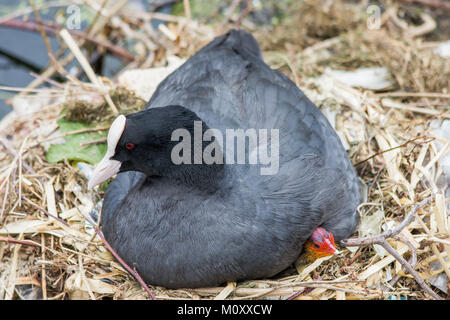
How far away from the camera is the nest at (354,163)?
2404 mm

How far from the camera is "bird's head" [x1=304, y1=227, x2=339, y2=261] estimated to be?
7.67 ft

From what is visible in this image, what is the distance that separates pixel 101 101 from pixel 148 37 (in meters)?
0.97

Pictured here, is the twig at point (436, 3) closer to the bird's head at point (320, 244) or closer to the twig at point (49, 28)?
the twig at point (49, 28)

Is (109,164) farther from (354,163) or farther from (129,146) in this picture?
(354,163)

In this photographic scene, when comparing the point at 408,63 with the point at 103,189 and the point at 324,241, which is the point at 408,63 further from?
the point at 103,189

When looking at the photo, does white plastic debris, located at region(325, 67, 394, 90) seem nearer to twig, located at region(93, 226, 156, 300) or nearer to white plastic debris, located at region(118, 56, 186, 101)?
white plastic debris, located at region(118, 56, 186, 101)

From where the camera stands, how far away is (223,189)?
230 centimetres

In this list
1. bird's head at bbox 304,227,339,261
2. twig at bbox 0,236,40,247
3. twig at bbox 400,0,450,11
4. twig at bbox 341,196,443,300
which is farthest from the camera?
twig at bbox 400,0,450,11

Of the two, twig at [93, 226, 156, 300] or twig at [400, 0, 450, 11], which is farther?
twig at [400, 0, 450, 11]

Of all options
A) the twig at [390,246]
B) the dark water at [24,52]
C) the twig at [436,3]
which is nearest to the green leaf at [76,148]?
the dark water at [24,52]
